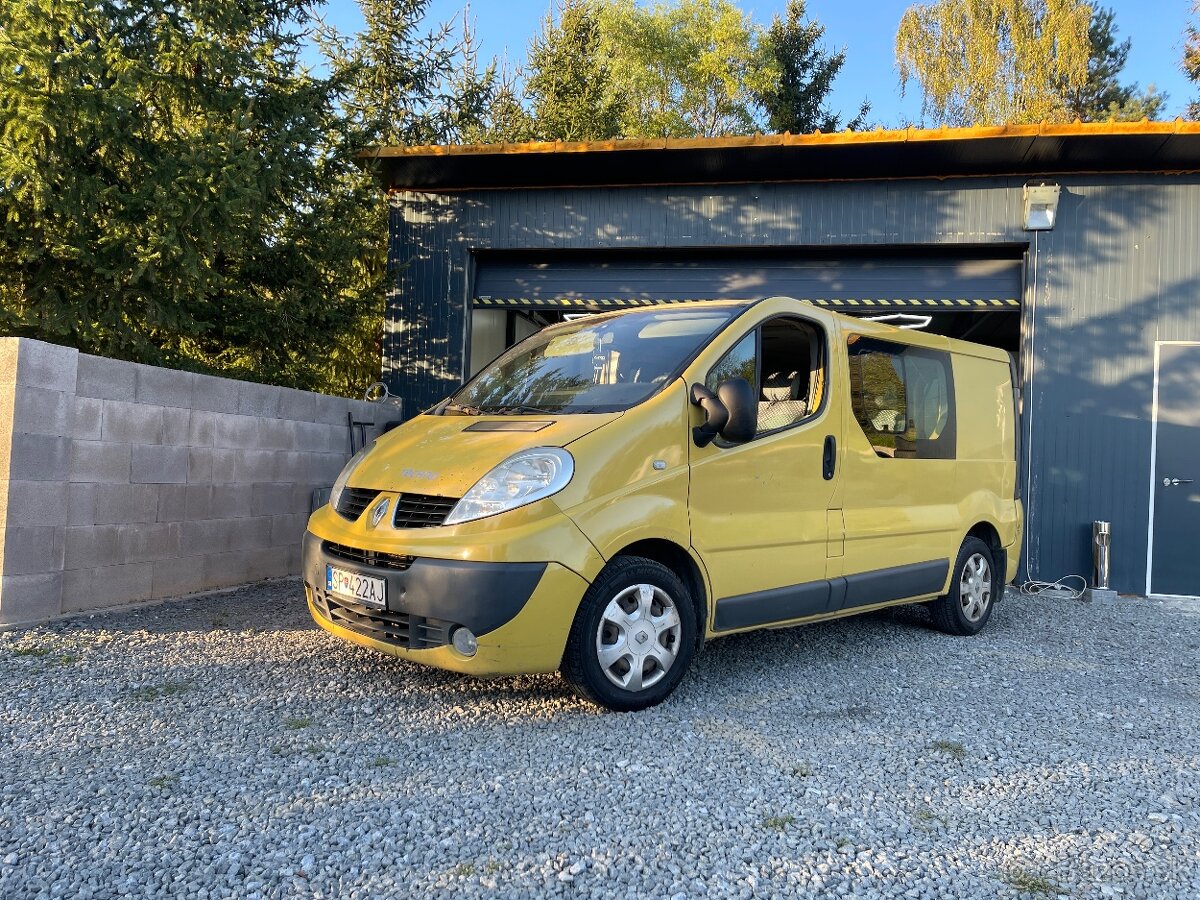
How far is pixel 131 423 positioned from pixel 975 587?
19.1ft

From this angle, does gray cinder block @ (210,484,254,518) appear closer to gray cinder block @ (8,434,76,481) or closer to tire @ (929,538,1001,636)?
gray cinder block @ (8,434,76,481)

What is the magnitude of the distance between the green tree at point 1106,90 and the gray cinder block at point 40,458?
75.2ft

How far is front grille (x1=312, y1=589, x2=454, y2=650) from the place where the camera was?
3312 millimetres

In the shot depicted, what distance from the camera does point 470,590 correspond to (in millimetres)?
3186

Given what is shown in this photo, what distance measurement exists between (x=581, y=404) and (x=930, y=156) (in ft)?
18.6

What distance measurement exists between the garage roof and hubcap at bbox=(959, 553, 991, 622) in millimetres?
3965

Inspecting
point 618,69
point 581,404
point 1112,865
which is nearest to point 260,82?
point 581,404

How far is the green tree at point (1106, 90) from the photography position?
66.5 feet

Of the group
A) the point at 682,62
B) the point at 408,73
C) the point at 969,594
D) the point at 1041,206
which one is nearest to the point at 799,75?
the point at 682,62

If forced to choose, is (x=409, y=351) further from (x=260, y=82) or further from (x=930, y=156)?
(x=930, y=156)

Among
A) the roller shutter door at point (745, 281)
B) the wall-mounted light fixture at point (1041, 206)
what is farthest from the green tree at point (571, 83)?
the wall-mounted light fixture at point (1041, 206)

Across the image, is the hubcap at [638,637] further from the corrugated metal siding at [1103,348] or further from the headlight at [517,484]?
the corrugated metal siding at [1103,348]

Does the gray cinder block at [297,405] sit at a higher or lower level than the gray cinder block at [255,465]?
higher

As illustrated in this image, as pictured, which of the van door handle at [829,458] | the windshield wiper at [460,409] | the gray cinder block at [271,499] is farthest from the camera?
the gray cinder block at [271,499]
